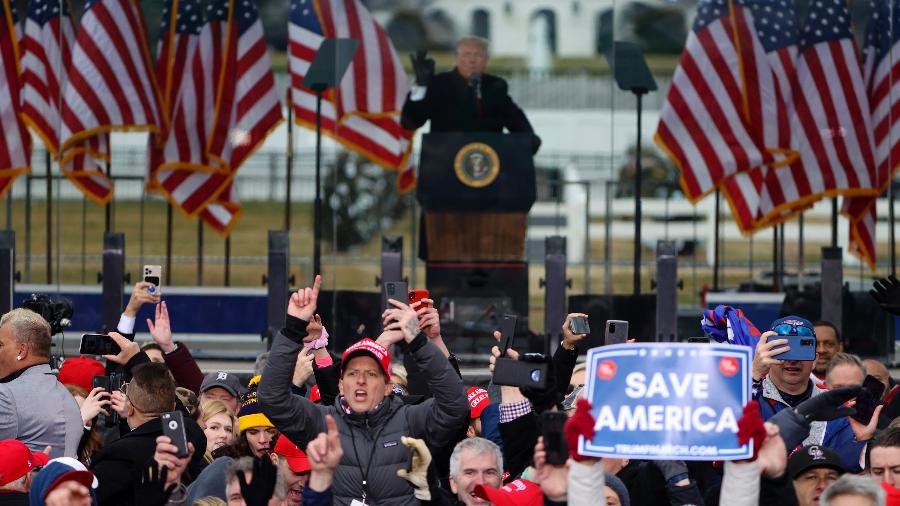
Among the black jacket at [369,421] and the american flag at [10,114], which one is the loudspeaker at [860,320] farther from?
the black jacket at [369,421]

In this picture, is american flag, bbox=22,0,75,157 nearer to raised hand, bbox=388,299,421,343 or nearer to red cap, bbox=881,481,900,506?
raised hand, bbox=388,299,421,343

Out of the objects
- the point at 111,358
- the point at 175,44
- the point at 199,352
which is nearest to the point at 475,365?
the point at 199,352

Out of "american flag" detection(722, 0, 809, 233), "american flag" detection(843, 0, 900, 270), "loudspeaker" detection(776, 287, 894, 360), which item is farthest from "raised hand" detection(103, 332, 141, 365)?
"american flag" detection(843, 0, 900, 270)

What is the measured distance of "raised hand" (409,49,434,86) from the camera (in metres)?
13.7

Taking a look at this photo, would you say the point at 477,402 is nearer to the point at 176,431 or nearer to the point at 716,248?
the point at 176,431

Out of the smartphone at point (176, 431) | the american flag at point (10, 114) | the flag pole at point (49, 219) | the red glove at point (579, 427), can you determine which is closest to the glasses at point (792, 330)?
the red glove at point (579, 427)

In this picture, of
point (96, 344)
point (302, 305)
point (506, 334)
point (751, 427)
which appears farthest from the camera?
point (96, 344)

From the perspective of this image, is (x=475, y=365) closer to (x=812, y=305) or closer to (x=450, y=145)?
(x=450, y=145)

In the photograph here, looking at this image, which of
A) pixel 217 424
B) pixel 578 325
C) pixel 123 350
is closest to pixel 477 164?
pixel 123 350

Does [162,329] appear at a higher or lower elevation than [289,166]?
lower

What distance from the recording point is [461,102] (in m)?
13.6

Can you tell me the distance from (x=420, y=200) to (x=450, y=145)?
0.51m

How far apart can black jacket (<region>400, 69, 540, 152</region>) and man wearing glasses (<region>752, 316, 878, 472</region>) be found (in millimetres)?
6430

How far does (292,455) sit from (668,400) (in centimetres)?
235
